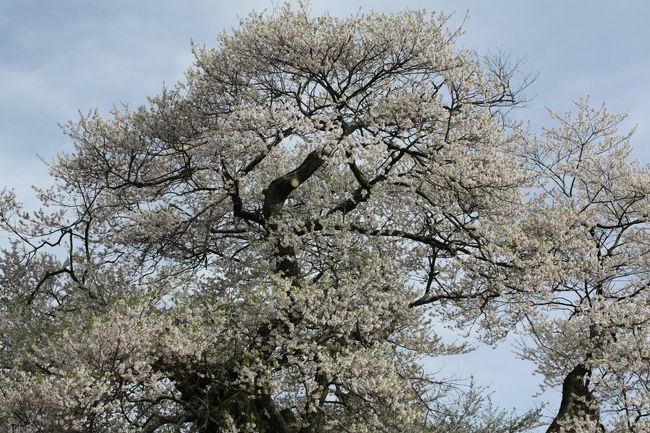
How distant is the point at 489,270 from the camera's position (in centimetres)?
1284

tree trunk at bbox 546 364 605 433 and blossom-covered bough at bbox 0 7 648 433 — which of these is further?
tree trunk at bbox 546 364 605 433

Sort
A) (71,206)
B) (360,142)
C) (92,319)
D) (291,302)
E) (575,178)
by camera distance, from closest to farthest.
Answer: (92,319) → (291,302) → (360,142) → (71,206) → (575,178)

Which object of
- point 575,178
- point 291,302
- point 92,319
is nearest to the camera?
point 92,319

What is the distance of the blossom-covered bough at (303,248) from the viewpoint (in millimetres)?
10945

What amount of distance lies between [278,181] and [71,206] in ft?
13.7

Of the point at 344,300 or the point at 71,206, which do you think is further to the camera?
the point at 71,206

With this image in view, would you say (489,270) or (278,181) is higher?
(278,181)

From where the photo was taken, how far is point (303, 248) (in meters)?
12.7

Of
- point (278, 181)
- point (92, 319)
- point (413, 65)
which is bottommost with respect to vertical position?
point (92, 319)

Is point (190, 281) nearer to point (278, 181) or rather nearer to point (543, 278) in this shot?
point (278, 181)

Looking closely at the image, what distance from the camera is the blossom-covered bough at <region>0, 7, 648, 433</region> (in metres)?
10.9

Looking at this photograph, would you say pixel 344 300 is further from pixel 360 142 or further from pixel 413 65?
pixel 413 65

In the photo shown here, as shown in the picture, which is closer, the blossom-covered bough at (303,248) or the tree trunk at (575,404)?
the blossom-covered bough at (303,248)

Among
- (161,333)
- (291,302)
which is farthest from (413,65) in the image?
(161,333)
